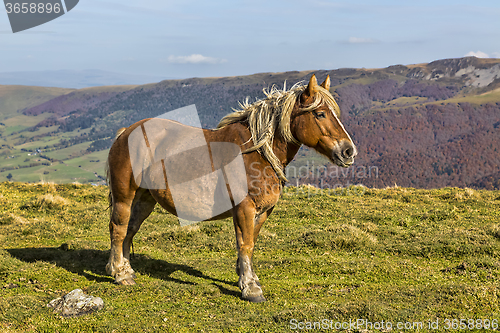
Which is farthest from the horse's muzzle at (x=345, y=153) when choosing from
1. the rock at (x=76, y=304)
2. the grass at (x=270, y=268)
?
the rock at (x=76, y=304)

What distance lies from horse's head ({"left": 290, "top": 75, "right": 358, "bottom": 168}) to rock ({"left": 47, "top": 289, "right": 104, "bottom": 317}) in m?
4.98

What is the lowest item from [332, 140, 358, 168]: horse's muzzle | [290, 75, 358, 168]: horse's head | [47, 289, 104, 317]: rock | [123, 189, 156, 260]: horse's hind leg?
[47, 289, 104, 317]: rock

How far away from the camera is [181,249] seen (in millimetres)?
11609

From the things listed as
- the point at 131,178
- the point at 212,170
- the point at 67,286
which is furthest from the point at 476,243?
the point at 67,286

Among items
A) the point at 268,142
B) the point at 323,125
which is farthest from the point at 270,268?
the point at 323,125

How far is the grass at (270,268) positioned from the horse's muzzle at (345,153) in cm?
249

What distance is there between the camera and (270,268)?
30.9 feet

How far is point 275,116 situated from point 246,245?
2.56 meters

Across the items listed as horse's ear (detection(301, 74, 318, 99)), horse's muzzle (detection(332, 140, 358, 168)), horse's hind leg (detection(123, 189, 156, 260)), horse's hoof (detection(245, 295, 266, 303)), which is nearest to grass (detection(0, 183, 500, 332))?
horse's hoof (detection(245, 295, 266, 303))

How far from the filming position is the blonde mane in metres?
6.76

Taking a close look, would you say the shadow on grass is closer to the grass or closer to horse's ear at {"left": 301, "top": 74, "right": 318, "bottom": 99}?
the grass

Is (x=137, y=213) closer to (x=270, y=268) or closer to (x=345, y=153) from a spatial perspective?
(x=270, y=268)

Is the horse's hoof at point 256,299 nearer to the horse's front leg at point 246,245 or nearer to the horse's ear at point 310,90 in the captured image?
the horse's front leg at point 246,245

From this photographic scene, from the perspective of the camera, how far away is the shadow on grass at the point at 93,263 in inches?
348
